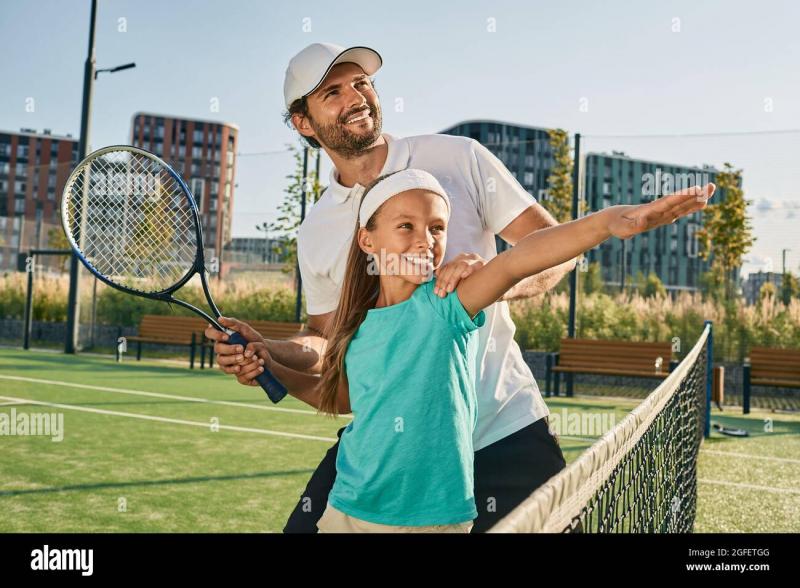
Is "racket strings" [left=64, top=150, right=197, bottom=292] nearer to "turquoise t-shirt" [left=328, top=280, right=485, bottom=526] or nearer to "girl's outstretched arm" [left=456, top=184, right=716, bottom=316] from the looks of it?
"turquoise t-shirt" [left=328, top=280, right=485, bottom=526]

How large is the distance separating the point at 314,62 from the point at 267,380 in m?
1.08

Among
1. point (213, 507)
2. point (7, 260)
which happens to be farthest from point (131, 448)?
point (7, 260)

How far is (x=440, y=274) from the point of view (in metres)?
2.09

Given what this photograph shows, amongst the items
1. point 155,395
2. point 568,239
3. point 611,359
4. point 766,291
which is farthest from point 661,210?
point 766,291

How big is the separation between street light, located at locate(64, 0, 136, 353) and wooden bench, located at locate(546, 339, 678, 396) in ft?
30.8

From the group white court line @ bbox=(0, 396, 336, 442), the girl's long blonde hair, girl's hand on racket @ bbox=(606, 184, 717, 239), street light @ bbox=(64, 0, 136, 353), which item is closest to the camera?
girl's hand on racket @ bbox=(606, 184, 717, 239)

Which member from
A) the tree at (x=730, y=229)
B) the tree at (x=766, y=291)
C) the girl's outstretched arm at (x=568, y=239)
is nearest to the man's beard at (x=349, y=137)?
the girl's outstretched arm at (x=568, y=239)

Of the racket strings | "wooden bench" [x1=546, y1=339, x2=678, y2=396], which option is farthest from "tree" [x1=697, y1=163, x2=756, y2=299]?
the racket strings

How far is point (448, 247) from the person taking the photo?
2.64 meters

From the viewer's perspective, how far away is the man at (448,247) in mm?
2510

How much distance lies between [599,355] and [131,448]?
24.3 ft

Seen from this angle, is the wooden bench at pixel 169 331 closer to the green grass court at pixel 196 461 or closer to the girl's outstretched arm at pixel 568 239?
the green grass court at pixel 196 461

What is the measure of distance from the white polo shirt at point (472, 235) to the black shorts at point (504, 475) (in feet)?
0.14

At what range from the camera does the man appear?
2510 millimetres
